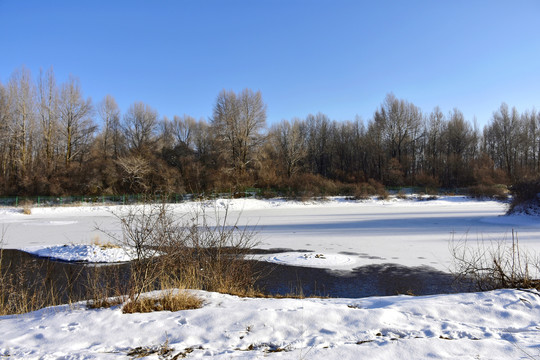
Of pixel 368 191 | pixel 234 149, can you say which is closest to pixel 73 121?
pixel 234 149

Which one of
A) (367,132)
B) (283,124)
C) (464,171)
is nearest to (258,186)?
(283,124)

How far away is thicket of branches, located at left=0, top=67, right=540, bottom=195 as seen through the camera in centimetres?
3862

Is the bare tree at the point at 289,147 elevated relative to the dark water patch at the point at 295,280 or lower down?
elevated

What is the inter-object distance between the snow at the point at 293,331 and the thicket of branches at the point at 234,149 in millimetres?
24699

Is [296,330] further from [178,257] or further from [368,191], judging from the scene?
[368,191]

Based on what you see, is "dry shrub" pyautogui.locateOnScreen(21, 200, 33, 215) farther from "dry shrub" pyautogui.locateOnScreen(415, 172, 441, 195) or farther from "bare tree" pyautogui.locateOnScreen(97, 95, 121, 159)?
"dry shrub" pyautogui.locateOnScreen(415, 172, 441, 195)

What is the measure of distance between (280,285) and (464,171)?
53795 mm

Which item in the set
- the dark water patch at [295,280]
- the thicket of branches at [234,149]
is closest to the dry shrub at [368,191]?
the thicket of branches at [234,149]

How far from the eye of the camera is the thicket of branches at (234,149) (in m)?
38.6

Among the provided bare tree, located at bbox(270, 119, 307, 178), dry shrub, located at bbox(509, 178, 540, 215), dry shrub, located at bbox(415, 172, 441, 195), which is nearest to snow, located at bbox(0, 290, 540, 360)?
dry shrub, located at bbox(509, 178, 540, 215)

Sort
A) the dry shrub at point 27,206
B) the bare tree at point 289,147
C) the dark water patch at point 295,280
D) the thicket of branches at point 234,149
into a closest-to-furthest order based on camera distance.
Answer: the dark water patch at point 295,280 < the dry shrub at point 27,206 < the thicket of branches at point 234,149 < the bare tree at point 289,147

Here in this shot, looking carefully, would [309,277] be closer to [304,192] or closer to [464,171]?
[304,192]

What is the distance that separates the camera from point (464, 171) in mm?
51594

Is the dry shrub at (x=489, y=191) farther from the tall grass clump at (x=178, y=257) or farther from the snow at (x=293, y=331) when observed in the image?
the tall grass clump at (x=178, y=257)
